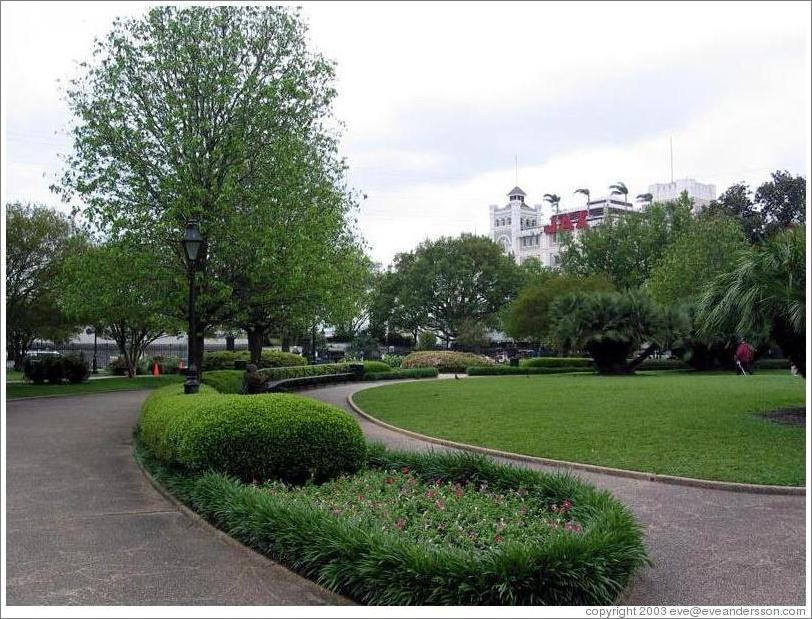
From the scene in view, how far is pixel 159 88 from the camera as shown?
55.5ft

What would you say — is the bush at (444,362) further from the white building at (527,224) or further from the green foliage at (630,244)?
the white building at (527,224)

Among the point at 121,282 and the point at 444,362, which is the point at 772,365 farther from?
the point at 121,282

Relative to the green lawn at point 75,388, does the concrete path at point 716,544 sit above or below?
above

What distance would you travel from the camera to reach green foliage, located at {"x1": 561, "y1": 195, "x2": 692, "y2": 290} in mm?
53953

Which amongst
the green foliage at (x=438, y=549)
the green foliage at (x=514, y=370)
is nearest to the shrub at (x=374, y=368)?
the green foliage at (x=514, y=370)

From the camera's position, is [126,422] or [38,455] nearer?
[38,455]

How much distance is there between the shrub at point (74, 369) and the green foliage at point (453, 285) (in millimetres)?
31233

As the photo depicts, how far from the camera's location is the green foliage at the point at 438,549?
4473mm

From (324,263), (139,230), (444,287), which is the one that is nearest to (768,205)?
(444,287)

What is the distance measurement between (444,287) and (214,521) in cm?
5290

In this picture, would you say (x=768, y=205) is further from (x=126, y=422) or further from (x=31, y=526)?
(x=31, y=526)

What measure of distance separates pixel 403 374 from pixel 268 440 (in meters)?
25.3

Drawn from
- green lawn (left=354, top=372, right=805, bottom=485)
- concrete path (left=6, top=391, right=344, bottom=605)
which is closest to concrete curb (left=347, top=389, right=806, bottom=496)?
green lawn (left=354, top=372, right=805, bottom=485)

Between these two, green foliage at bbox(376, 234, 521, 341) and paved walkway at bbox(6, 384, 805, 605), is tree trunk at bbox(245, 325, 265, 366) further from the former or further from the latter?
green foliage at bbox(376, 234, 521, 341)
